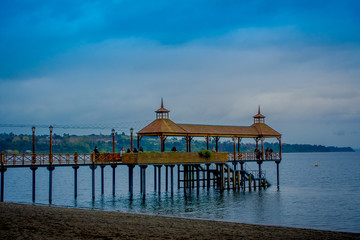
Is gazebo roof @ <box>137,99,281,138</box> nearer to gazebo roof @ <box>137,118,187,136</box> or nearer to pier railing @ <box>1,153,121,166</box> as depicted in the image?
gazebo roof @ <box>137,118,187,136</box>

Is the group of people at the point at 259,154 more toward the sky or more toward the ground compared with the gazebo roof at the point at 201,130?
more toward the ground

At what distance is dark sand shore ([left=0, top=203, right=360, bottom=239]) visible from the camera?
20.4m

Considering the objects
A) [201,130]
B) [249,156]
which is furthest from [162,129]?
[249,156]

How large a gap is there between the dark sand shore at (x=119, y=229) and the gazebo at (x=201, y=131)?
1721 centimetres

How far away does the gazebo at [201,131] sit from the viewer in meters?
44.1

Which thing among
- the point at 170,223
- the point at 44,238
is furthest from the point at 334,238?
the point at 44,238

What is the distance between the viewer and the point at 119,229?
73.5 feet

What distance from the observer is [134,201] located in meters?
43.0

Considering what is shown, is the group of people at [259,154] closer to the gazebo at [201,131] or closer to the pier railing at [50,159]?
the gazebo at [201,131]

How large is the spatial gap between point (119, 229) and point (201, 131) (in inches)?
1038

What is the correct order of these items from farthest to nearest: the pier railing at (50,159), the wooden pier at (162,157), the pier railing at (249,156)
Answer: the pier railing at (249,156) → the wooden pier at (162,157) → the pier railing at (50,159)

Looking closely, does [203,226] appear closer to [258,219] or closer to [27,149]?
[258,219]

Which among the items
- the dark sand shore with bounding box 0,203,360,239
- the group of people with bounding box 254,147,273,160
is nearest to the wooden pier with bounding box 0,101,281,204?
the group of people with bounding box 254,147,273,160

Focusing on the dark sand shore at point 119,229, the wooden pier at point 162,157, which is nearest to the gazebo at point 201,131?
the wooden pier at point 162,157
